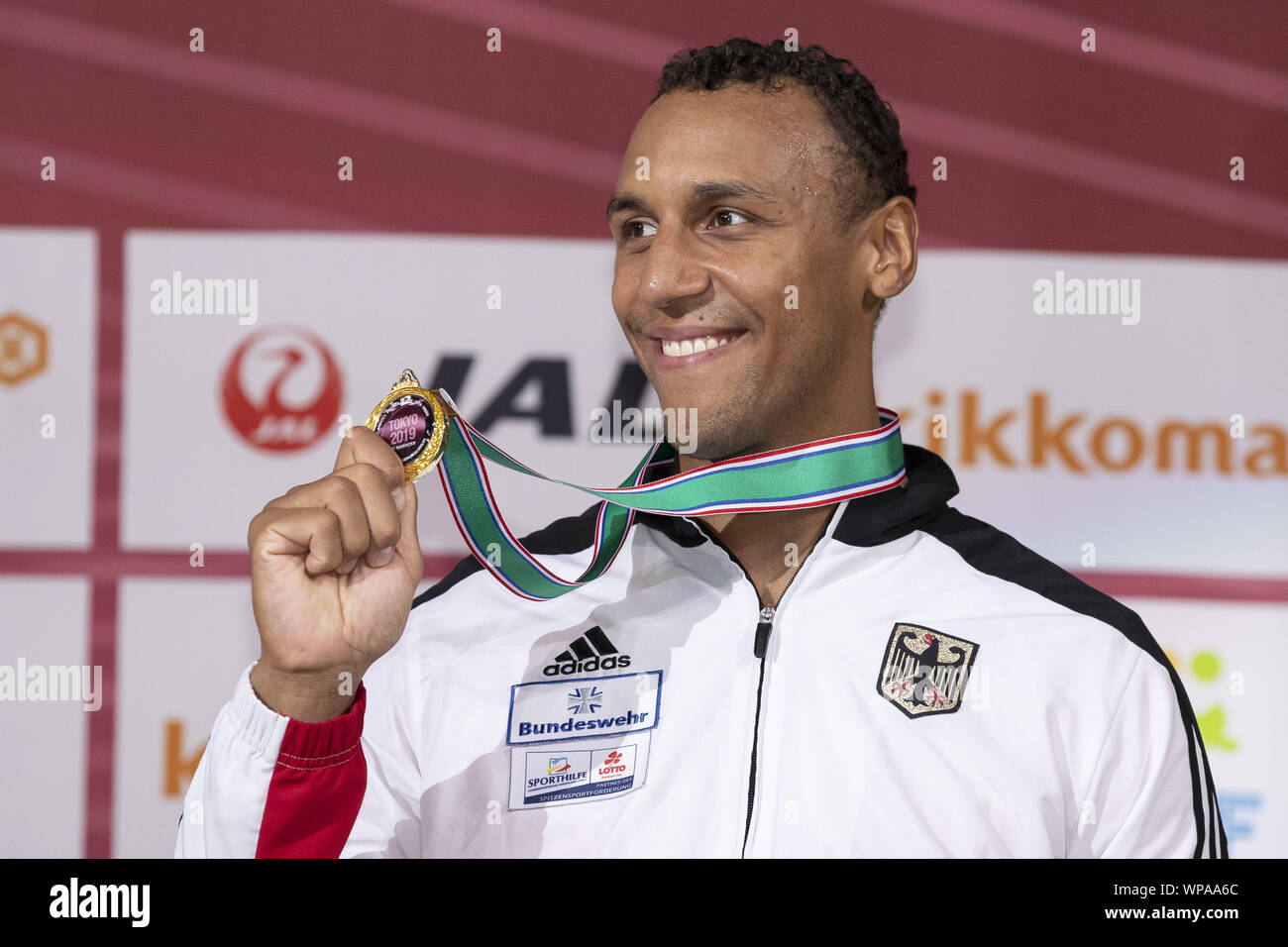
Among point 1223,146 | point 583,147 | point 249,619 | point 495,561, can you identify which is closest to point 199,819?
point 495,561

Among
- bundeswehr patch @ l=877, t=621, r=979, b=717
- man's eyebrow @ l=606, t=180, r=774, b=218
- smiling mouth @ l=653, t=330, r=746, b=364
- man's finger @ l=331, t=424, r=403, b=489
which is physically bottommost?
bundeswehr patch @ l=877, t=621, r=979, b=717

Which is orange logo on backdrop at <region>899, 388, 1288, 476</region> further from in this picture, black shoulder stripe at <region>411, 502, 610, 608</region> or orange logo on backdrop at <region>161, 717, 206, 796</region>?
orange logo on backdrop at <region>161, 717, 206, 796</region>

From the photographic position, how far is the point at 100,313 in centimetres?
239

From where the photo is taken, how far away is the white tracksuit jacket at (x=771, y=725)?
1519 mm

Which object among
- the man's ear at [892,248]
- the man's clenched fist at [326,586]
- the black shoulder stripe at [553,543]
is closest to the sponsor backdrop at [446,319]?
the black shoulder stripe at [553,543]

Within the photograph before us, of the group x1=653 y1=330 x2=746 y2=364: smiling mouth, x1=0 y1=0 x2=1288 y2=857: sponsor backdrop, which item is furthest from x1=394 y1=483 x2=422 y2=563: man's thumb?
x1=0 y1=0 x2=1288 y2=857: sponsor backdrop

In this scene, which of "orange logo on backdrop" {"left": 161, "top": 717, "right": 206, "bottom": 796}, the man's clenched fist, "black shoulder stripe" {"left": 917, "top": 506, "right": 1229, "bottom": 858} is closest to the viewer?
the man's clenched fist

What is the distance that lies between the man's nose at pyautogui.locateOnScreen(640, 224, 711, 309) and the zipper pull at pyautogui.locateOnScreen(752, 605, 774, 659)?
17.7 inches

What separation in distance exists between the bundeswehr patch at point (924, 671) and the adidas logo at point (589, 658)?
0.37 metres

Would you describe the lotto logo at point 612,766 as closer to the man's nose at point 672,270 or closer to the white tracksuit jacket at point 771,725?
the white tracksuit jacket at point 771,725

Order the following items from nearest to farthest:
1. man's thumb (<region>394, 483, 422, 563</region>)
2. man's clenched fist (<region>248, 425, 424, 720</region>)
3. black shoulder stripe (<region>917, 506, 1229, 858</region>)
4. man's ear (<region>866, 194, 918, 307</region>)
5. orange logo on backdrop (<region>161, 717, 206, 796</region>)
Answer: man's clenched fist (<region>248, 425, 424, 720</region>) → man's thumb (<region>394, 483, 422, 563</region>) → black shoulder stripe (<region>917, 506, 1229, 858</region>) → man's ear (<region>866, 194, 918, 307</region>) → orange logo on backdrop (<region>161, 717, 206, 796</region>)

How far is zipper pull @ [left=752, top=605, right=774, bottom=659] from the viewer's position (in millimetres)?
1601

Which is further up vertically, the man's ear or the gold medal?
the man's ear

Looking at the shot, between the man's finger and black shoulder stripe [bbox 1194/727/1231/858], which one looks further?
black shoulder stripe [bbox 1194/727/1231/858]
